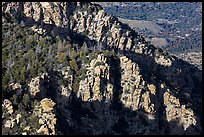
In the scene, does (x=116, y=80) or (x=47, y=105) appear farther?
(x=116, y=80)

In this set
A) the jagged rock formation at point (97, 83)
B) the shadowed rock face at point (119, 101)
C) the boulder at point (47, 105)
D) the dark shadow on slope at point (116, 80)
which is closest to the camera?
the boulder at point (47, 105)

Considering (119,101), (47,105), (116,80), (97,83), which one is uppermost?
(116,80)

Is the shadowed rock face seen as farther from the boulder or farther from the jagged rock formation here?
the boulder

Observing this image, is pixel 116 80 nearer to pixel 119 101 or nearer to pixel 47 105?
pixel 119 101

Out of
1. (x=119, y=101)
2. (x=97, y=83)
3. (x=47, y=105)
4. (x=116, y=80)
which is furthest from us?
(x=116, y=80)

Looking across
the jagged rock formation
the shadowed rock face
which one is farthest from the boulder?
the jagged rock formation

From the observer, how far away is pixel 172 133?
15012 centimetres

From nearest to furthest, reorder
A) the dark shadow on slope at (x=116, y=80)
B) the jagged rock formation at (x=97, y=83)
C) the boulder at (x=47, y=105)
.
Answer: the boulder at (x=47, y=105), the jagged rock formation at (x=97, y=83), the dark shadow on slope at (x=116, y=80)

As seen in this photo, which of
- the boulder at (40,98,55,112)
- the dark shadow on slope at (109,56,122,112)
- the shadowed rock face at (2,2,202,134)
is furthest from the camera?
the dark shadow on slope at (109,56,122,112)

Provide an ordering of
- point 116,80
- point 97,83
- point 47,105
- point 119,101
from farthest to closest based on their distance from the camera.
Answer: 1. point 116,80
2. point 119,101
3. point 97,83
4. point 47,105

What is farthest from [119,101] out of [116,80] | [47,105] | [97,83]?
[47,105]

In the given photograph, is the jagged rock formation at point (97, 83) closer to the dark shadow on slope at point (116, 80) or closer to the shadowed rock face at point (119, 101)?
the shadowed rock face at point (119, 101)

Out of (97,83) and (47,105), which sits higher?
(97,83)

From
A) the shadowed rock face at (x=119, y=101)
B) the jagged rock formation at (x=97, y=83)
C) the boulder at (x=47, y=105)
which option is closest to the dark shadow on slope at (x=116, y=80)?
the shadowed rock face at (x=119, y=101)
